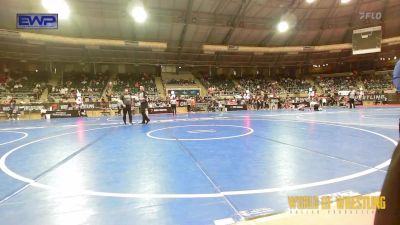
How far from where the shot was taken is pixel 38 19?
18.9 m

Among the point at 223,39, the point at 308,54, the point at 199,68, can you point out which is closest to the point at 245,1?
the point at 223,39

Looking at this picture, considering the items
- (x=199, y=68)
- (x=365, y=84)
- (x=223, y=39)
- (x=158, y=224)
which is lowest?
(x=158, y=224)

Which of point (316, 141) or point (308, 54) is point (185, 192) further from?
point (308, 54)

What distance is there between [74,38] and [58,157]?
27765 mm

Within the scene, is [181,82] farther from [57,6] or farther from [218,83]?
[57,6]

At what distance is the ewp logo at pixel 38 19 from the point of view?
16736 millimetres

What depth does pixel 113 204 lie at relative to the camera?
391 centimetres

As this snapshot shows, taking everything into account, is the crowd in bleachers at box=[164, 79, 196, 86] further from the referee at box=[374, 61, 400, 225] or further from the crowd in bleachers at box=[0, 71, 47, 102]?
the referee at box=[374, 61, 400, 225]

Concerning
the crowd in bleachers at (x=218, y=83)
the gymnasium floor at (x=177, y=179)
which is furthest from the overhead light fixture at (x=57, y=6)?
the crowd in bleachers at (x=218, y=83)

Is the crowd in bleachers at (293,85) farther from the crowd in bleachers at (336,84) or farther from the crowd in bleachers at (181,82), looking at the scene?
the crowd in bleachers at (181,82)

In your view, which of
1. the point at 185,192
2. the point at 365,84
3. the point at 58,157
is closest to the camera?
the point at 185,192

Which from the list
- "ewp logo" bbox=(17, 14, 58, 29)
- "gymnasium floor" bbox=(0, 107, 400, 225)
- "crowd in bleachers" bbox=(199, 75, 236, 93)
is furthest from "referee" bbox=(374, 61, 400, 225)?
"crowd in bleachers" bbox=(199, 75, 236, 93)

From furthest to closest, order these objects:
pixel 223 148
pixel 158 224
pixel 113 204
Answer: pixel 223 148 → pixel 113 204 → pixel 158 224

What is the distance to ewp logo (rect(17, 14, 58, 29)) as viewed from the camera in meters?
16.7
